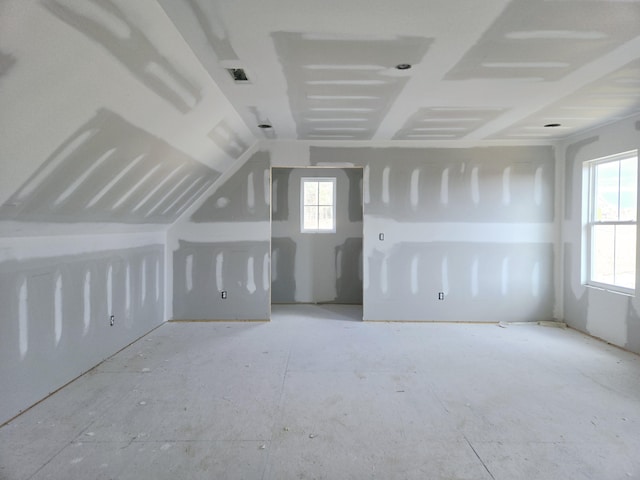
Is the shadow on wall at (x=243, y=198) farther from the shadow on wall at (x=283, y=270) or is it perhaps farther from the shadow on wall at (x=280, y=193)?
the shadow on wall at (x=283, y=270)

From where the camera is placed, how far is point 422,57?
2412 mm

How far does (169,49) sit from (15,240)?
5.52ft

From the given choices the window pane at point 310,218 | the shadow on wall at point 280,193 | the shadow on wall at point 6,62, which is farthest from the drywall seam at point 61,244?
the window pane at point 310,218

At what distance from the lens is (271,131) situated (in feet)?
14.4

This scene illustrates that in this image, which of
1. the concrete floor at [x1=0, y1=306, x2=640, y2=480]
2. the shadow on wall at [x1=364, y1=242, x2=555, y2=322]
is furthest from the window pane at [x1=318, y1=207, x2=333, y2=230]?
the concrete floor at [x1=0, y1=306, x2=640, y2=480]

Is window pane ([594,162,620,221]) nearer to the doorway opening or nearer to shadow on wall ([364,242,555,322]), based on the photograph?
shadow on wall ([364,242,555,322])

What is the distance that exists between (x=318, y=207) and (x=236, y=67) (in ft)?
12.4

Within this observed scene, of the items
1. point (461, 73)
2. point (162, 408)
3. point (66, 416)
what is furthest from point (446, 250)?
point (66, 416)

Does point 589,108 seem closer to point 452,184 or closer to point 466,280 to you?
point 452,184

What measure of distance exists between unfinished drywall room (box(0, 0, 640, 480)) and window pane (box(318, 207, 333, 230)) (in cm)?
136

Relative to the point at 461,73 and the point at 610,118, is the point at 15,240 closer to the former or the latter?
the point at 461,73

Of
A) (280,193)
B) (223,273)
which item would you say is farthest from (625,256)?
(223,273)

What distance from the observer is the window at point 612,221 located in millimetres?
3859

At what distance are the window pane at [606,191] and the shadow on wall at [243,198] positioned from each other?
4.19m
